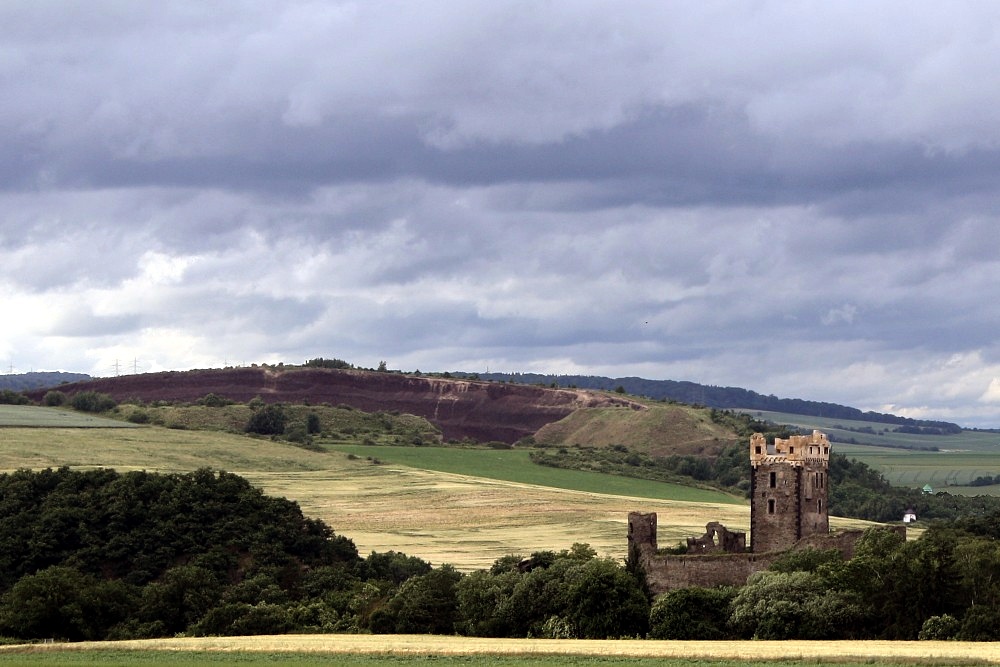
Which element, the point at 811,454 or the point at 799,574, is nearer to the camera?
the point at 799,574

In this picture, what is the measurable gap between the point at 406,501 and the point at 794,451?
7363cm

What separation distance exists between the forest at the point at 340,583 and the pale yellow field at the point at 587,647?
4490mm

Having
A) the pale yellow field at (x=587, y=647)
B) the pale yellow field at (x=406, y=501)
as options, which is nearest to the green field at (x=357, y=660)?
the pale yellow field at (x=587, y=647)

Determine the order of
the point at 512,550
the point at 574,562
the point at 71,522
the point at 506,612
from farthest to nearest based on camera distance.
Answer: the point at 512,550 < the point at 71,522 < the point at 574,562 < the point at 506,612

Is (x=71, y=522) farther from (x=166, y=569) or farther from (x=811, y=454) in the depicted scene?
(x=811, y=454)

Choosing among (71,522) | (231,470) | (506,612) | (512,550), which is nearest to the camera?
(506,612)

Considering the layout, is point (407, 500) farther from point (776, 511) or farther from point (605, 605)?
point (605, 605)

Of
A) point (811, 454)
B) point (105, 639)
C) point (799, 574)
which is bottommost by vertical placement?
point (105, 639)

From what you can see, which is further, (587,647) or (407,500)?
(407,500)

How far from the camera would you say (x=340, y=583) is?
11081 cm

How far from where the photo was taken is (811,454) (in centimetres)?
10081

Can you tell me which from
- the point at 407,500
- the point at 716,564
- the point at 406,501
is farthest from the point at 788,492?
the point at 407,500

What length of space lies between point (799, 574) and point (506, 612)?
15.9 meters

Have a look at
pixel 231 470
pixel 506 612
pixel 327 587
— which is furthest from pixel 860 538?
pixel 231 470
